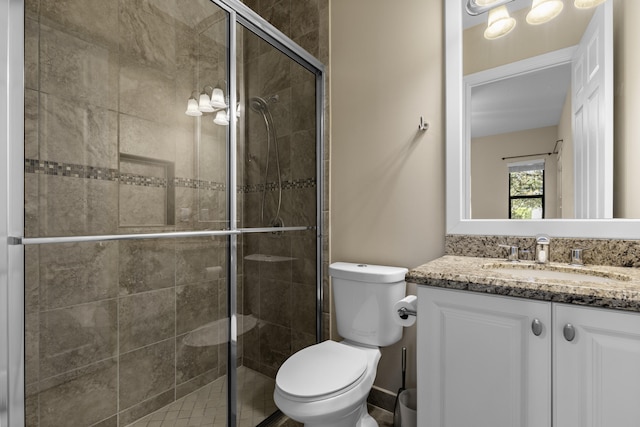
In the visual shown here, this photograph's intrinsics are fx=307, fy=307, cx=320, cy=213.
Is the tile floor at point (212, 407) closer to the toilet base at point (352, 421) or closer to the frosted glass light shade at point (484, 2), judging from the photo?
the toilet base at point (352, 421)

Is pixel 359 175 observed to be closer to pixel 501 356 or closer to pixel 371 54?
pixel 371 54

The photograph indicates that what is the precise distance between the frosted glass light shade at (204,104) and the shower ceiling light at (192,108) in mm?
15

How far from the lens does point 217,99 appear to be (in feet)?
4.27

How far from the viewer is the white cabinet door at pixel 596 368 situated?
28.4 inches

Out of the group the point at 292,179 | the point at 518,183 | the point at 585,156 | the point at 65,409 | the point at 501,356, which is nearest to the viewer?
the point at 501,356

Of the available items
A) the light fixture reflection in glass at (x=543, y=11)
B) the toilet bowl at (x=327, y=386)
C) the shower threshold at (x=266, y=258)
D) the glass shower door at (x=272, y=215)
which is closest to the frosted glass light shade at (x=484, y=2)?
the light fixture reflection in glass at (x=543, y=11)

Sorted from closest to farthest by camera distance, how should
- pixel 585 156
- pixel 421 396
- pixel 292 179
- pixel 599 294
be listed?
pixel 599 294 < pixel 421 396 < pixel 585 156 < pixel 292 179

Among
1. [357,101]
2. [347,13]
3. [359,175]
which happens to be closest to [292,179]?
[359,175]

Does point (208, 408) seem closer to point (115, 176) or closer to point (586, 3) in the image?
point (115, 176)

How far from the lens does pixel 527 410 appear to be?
2.73ft

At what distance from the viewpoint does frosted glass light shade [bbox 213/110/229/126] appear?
4.27ft

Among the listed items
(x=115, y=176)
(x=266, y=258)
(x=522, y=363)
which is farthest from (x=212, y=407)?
(x=522, y=363)

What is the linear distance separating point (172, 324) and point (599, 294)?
4.68ft

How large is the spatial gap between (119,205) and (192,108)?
47cm
